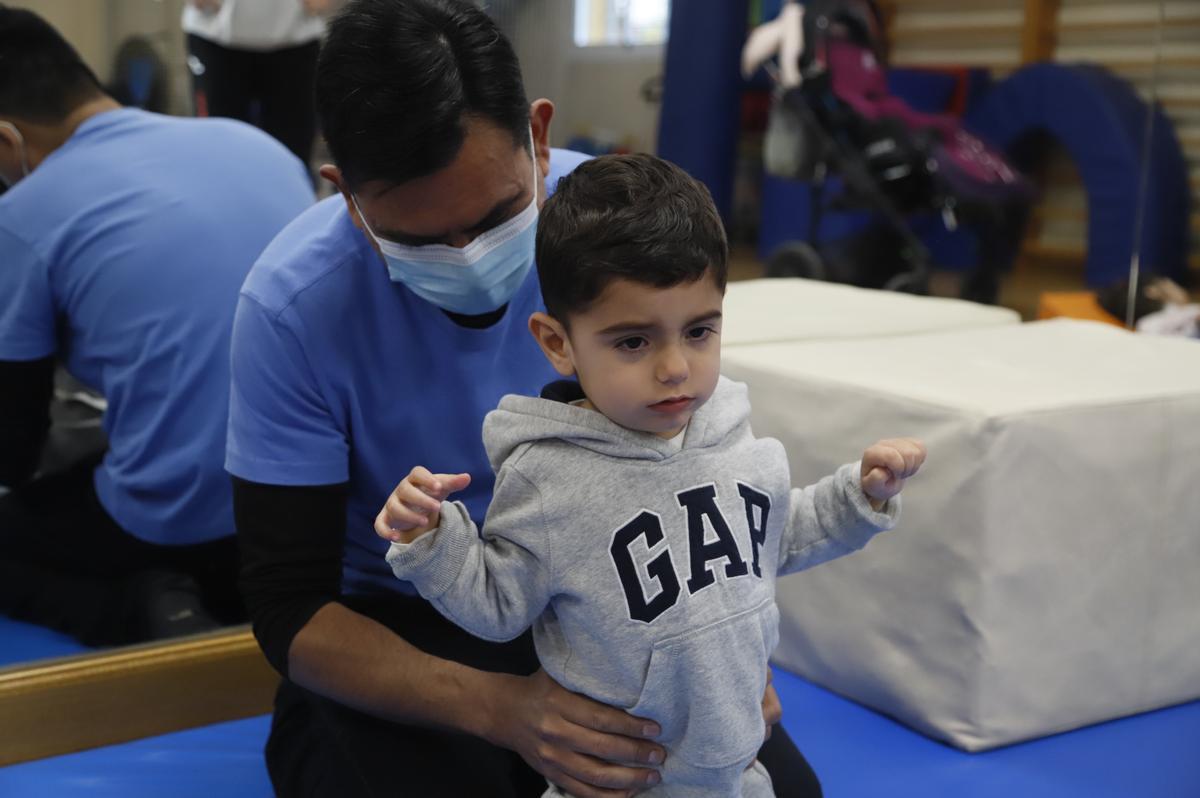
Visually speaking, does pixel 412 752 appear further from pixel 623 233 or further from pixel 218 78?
pixel 218 78

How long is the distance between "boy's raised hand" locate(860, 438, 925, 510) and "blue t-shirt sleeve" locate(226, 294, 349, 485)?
0.55m

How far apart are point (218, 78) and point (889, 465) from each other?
55.6 inches

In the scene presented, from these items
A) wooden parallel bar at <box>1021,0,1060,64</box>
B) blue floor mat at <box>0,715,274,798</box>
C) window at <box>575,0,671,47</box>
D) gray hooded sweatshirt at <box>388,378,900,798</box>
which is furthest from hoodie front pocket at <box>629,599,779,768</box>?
wooden parallel bar at <box>1021,0,1060,64</box>

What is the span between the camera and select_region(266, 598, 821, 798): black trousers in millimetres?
1282

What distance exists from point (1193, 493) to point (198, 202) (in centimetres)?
153

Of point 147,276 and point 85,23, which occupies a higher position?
point 85,23

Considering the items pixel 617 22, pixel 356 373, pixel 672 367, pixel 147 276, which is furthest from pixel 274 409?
pixel 617 22

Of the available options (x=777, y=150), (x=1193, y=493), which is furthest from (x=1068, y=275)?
(x=1193, y=493)

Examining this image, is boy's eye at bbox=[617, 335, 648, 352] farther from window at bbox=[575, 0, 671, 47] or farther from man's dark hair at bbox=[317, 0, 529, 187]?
window at bbox=[575, 0, 671, 47]

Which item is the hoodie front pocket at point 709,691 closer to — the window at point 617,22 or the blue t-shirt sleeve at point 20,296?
the blue t-shirt sleeve at point 20,296

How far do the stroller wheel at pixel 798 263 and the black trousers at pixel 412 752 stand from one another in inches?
134

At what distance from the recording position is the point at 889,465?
113cm

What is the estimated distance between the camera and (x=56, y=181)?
183cm

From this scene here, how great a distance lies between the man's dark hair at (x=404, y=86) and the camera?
108cm
